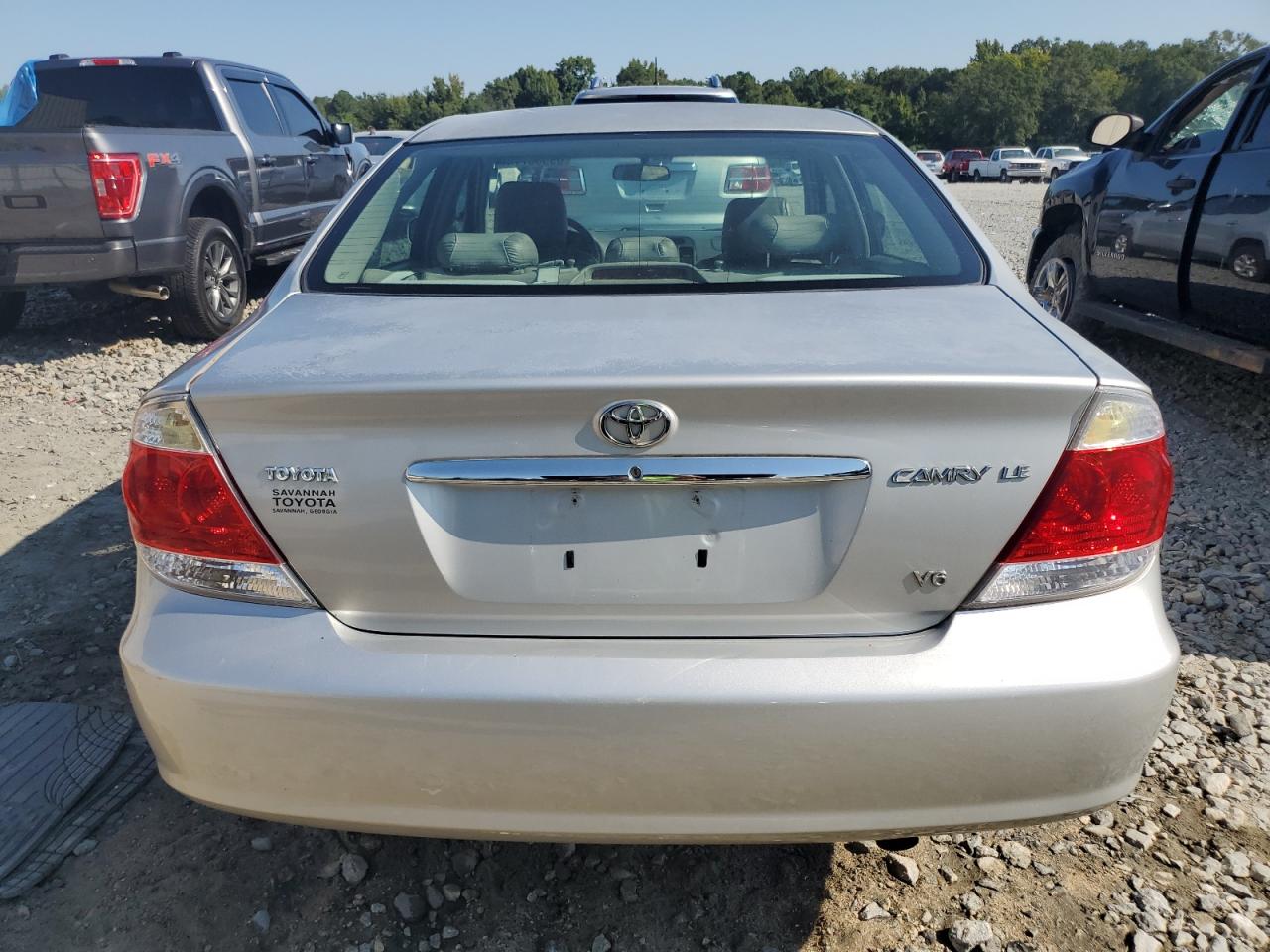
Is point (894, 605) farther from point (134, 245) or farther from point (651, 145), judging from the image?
point (134, 245)

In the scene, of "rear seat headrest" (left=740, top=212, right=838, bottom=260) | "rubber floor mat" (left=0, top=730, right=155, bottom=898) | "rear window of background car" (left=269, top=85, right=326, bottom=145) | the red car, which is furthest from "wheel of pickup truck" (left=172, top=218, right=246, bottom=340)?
the red car

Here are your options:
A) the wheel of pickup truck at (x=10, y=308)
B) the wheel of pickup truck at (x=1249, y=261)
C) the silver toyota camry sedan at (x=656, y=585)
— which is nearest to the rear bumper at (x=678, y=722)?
the silver toyota camry sedan at (x=656, y=585)

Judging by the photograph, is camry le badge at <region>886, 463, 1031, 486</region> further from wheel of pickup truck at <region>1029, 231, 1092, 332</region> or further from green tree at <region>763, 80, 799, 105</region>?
green tree at <region>763, 80, 799, 105</region>

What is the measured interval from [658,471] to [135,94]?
816 centimetres

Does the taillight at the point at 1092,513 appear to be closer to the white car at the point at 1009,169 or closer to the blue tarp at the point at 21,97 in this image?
the blue tarp at the point at 21,97

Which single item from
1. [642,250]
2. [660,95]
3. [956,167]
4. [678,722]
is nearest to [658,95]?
[660,95]

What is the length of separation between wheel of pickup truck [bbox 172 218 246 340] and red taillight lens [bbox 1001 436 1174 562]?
260 inches

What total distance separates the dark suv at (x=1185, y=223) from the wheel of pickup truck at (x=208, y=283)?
586 cm

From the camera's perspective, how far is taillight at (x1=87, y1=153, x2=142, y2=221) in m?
6.11

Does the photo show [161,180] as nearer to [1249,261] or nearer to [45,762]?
[45,762]

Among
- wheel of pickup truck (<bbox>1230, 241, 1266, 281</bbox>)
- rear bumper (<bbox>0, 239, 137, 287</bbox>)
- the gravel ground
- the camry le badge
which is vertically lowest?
the gravel ground

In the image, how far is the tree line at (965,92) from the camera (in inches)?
3076

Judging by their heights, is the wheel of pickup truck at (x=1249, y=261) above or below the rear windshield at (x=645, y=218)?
below

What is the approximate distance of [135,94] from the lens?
7945 mm
